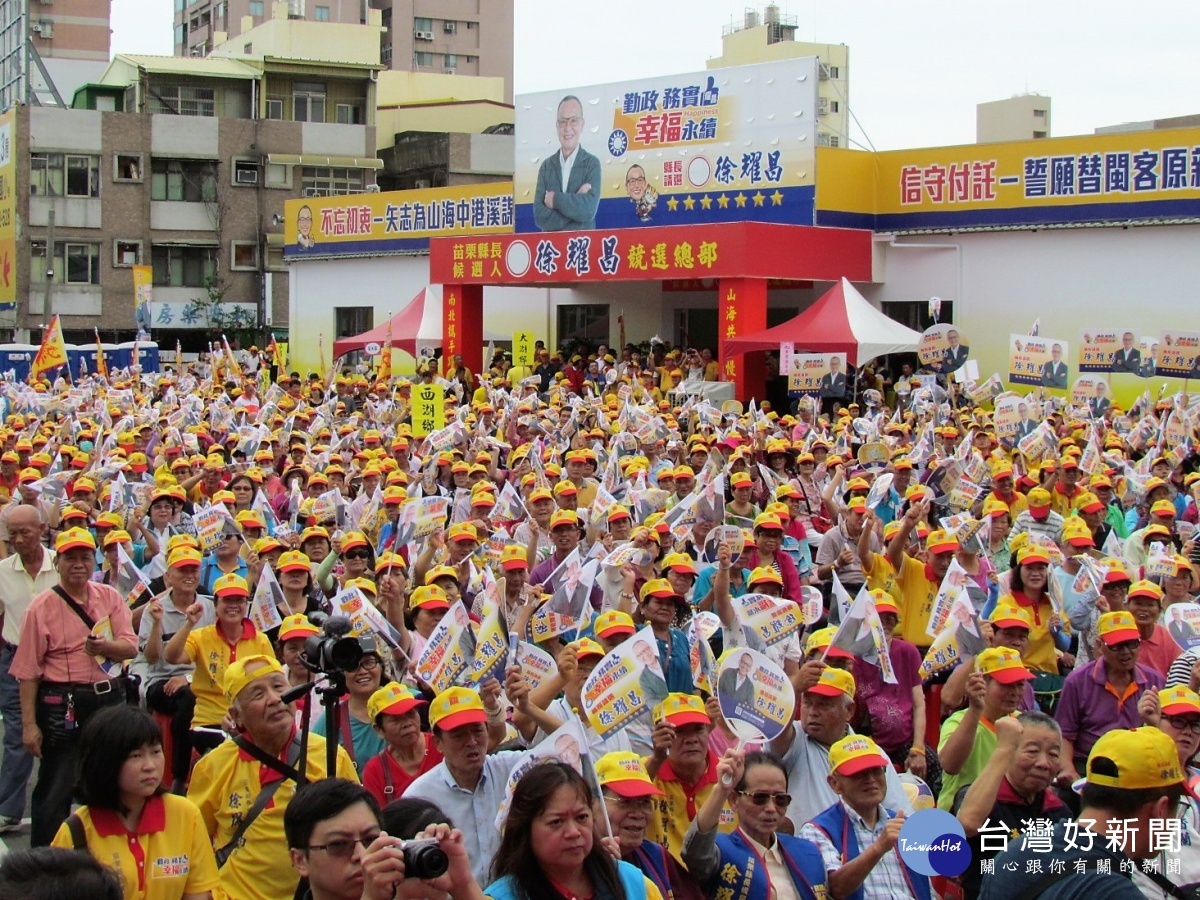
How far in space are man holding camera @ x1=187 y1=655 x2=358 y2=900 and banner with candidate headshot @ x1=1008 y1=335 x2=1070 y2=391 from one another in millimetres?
13754

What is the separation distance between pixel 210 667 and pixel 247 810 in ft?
6.06

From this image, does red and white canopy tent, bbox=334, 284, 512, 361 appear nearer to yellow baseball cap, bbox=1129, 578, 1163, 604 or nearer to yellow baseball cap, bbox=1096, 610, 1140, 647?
yellow baseball cap, bbox=1129, 578, 1163, 604

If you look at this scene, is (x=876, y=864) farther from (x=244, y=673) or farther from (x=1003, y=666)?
(x=244, y=673)

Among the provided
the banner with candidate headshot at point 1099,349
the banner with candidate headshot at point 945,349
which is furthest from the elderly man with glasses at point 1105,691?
the banner with candidate headshot at point 945,349

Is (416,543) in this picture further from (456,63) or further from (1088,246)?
(456,63)

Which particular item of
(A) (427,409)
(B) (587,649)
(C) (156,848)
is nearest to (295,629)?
(B) (587,649)

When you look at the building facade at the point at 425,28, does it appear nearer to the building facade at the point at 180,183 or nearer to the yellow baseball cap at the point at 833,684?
the building facade at the point at 180,183

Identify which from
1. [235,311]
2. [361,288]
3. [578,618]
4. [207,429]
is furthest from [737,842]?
[235,311]

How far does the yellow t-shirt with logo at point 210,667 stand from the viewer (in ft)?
22.4

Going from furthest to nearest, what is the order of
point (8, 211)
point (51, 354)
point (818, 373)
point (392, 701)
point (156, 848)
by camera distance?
1. point (8, 211)
2. point (51, 354)
3. point (818, 373)
4. point (392, 701)
5. point (156, 848)

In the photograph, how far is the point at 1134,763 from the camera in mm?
3939

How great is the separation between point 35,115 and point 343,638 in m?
48.7

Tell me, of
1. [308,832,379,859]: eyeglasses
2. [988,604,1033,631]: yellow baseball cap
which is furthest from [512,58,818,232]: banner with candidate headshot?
[308,832,379,859]: eyeglasses

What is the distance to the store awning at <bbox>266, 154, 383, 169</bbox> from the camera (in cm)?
5056
